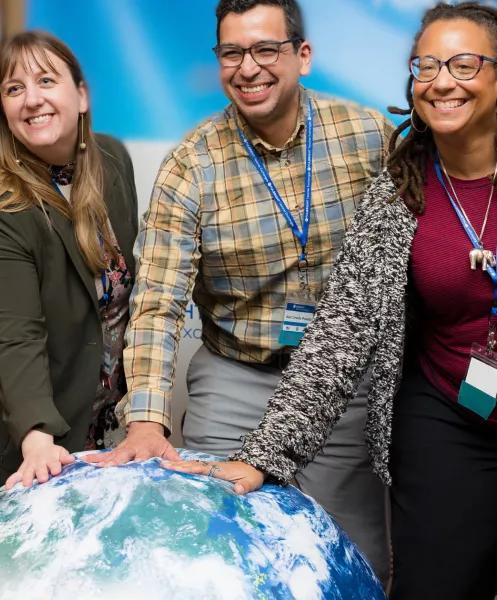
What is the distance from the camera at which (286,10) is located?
2.19 metres

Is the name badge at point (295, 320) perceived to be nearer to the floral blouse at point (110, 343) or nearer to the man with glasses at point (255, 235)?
the man with glasses at point (255, 235)

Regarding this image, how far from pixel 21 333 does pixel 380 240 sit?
86 cm

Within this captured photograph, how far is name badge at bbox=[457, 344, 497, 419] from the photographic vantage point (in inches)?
71.5

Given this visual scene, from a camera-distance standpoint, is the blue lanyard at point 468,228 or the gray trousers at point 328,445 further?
the gray trousers at point 328,445

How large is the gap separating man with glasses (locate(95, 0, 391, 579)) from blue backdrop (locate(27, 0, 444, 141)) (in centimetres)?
63

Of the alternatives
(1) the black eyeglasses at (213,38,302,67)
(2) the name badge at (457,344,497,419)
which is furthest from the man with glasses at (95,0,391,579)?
(2) the name badge at (457,344,497,419)

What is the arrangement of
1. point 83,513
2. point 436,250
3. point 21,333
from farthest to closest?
point 21,333 → point 436,250 → point 83,513

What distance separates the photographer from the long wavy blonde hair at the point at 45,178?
6.86 ft

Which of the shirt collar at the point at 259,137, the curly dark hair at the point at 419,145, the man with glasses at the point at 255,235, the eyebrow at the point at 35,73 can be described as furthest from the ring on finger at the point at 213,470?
the eyebrow at the point at 35,73

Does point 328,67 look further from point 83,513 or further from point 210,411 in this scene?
point 83,513

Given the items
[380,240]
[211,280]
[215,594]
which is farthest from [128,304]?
[215,594]

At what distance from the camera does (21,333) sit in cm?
199

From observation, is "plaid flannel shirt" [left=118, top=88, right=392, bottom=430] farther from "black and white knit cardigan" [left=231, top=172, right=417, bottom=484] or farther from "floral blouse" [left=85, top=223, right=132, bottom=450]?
"black and white knit cardigan" [left=231, top=172, right=417, bottom=484]

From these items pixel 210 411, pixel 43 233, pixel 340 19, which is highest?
pixel 340 19
